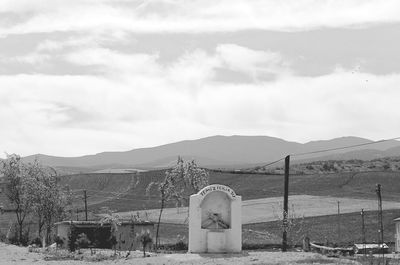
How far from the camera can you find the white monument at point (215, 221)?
40.2m

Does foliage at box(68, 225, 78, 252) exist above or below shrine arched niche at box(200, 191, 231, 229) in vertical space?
below

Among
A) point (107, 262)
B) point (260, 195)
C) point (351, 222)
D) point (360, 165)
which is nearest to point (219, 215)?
point (107, 262)

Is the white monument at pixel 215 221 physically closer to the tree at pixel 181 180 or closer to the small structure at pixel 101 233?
the small structure at pixel 101 233

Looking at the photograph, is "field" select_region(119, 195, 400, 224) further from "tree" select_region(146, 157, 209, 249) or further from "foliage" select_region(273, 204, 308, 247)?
"tree" select_region(146, 157, 209, 249)

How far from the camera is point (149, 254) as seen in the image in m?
39.3

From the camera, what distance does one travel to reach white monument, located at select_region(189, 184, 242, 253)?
4025cm

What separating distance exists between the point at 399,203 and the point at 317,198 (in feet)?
34.4

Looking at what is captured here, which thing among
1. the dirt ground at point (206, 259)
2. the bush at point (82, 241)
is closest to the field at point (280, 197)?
the bush at point (82, 241)

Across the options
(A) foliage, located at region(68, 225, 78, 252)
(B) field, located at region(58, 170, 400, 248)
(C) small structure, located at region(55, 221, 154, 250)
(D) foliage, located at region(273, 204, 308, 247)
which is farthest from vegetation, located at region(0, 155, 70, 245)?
(D) foliage, located at region(273, 204, 308, 247)

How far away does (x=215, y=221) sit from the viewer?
41062mm

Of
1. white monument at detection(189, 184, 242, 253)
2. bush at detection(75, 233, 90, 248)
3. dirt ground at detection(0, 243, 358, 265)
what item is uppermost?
white monument at detection(189, 184, 242, 253)

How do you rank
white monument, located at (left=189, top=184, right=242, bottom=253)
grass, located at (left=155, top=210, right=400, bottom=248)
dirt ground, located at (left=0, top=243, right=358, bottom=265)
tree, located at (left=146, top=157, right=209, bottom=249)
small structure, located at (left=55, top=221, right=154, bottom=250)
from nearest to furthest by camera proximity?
dirt ground, located at (left=0, top=243, right=358, bottom=265)
white monument, located at (left=189, top=184, right=242, bottom=253)
small structure, located at (left=55, top=221, right=154, bottom=250)
tree, located at (left=146, top=157, right=209, bottom=249)
grass, located at (left=155, top=210, right=400, bottom=248)

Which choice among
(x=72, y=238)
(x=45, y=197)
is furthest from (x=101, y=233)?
(x=45, y=197)

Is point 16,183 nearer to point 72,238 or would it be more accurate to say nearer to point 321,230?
point 72,238
